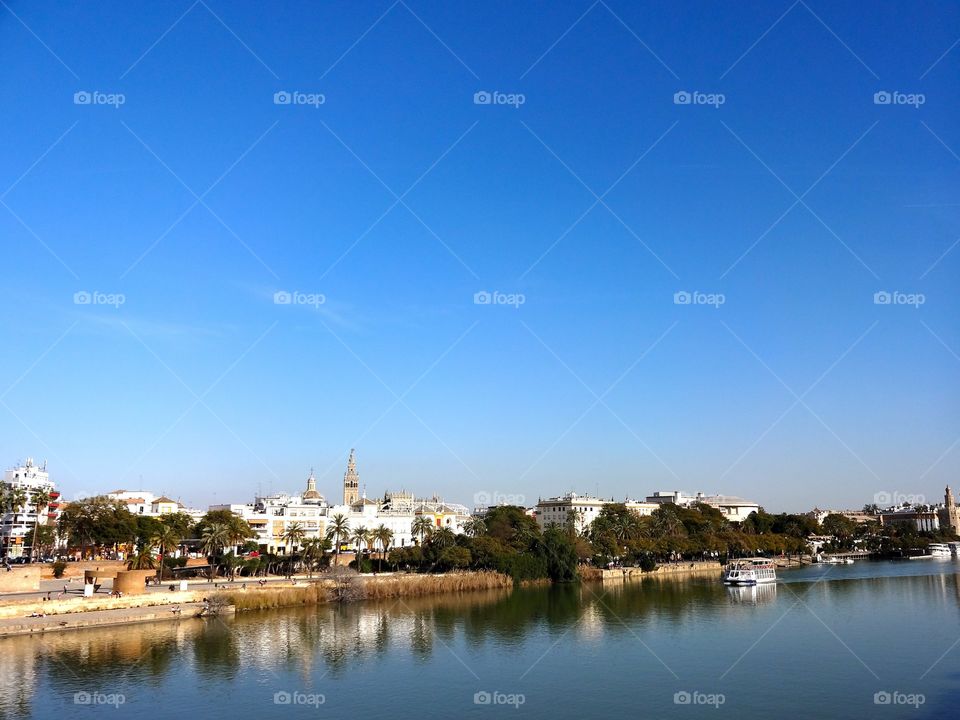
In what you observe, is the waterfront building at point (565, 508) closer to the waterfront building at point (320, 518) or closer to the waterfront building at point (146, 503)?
the waterfront building at point (320, 518)

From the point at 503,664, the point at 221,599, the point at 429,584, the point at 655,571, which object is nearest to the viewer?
the point at 503,664

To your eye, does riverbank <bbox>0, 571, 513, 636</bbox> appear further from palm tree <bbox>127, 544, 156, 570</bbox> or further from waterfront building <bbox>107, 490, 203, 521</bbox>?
waterfront building <bbox>107, 490, 203, 521</bbox>

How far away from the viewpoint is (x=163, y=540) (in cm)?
Result: 4788

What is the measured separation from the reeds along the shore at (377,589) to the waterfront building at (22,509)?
24.3 metres

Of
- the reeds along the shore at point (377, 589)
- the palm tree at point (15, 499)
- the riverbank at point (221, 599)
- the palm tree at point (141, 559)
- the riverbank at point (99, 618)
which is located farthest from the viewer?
the palm tree at point (15, 499)

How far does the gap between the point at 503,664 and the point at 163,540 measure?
90.0ft

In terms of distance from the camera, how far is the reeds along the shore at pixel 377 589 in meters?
41.7

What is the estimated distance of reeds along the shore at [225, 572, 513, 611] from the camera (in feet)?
137

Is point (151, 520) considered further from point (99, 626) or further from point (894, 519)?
point (894, 519)

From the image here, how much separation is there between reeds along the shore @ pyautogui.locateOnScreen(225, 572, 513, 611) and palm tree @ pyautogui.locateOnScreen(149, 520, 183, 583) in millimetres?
8821

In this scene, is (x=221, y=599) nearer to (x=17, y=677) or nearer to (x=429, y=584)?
(x=17, y=677)

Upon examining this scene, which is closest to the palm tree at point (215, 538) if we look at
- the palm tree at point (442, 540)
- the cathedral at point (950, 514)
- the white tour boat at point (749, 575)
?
the palm tree at point (442, 540)

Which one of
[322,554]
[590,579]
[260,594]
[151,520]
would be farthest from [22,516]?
[590,579]

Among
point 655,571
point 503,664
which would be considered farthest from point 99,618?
point 655,571
